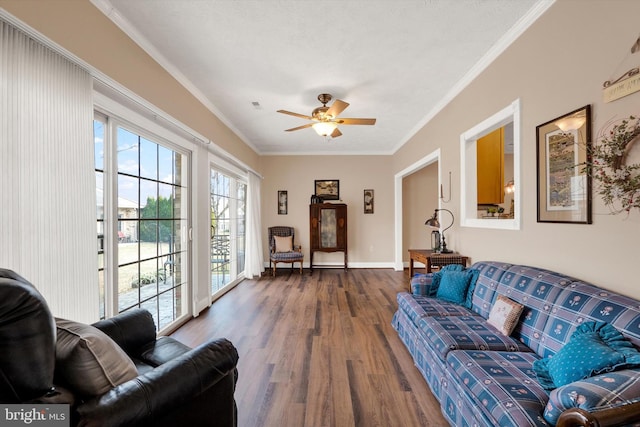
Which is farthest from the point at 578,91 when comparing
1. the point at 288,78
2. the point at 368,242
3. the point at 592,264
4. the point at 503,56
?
the point at 368,242

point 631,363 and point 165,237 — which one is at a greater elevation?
point 165,237

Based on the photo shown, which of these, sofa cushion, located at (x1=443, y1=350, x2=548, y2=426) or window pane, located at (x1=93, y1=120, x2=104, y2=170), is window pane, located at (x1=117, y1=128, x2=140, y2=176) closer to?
window pane, located at (x1=93, y1=120, x2=104, y2=170)

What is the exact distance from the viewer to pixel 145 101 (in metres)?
2.29

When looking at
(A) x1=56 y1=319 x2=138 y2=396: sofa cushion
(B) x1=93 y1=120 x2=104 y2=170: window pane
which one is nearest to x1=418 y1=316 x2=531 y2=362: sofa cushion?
(A) x1=56 y1=319 x2=138 y2=396: sofa cushion

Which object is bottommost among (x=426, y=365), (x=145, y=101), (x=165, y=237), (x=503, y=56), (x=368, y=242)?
(x=426, y=365)

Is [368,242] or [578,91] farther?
[368,242]

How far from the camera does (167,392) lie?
1.05 m

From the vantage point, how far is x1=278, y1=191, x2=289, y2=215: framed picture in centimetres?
645

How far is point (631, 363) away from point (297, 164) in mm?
5906

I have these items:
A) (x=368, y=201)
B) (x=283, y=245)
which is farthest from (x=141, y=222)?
(x=368, y=201)

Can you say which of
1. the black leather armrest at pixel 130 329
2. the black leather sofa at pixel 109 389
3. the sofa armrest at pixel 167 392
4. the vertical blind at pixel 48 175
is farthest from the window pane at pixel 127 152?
the sofa armrest at pixel 167 392

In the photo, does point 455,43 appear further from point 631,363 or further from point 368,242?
point 368,242

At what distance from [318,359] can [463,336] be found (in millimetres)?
1199

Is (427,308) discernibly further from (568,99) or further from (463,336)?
(568,99)
